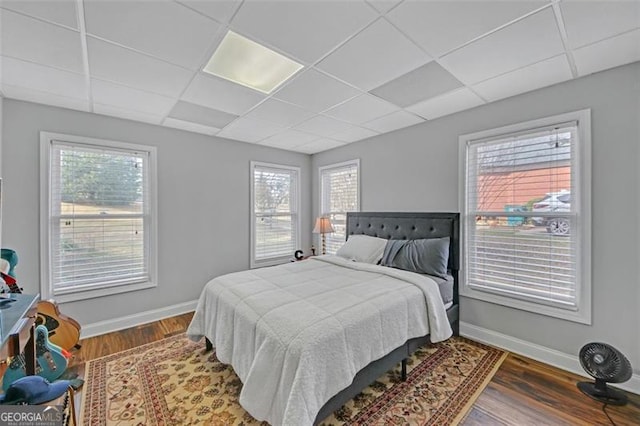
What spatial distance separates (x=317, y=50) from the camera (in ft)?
6.10

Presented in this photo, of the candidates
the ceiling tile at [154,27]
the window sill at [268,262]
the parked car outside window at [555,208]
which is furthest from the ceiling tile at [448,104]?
the window sill at [268,262]

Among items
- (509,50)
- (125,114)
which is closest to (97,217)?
(125,114)

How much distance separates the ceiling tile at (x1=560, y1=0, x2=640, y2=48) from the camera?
1472 millimetres

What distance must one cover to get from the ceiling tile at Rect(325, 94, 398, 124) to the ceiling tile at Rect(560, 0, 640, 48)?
4.65ft

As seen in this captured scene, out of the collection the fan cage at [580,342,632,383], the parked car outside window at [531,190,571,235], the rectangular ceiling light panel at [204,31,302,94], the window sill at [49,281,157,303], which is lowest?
the fan cage at [580,342,632,383]

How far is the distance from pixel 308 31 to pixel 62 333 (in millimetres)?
3419

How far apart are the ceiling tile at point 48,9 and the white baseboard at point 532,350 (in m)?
4.09

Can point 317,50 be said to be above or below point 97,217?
above

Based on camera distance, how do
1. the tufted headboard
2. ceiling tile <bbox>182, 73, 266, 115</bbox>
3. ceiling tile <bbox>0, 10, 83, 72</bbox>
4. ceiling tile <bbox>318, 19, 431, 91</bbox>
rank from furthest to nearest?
1. the tufted headboard
2. ceiling tile <bbox>182, 73, 266, 115</bbox>
3. ceiling tile <bbox>318, 19, 431, 91</bbox>
4. ceiling tile <bbox>0, 10, 83, 72</bbox>

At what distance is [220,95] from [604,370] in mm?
3843

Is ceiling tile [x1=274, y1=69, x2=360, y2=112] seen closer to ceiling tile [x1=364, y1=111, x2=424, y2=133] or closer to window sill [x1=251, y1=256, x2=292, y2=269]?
ceiling tile [x1=364, y1=111, x2=424, y2=133]

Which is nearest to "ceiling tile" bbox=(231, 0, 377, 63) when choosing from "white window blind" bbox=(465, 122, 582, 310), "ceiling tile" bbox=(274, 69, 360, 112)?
"ceiling tile" bbox=(274, 69, 360, 112)

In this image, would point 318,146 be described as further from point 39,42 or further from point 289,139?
point 39,42

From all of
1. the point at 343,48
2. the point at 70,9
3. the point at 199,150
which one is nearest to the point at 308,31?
the point at 343,48
